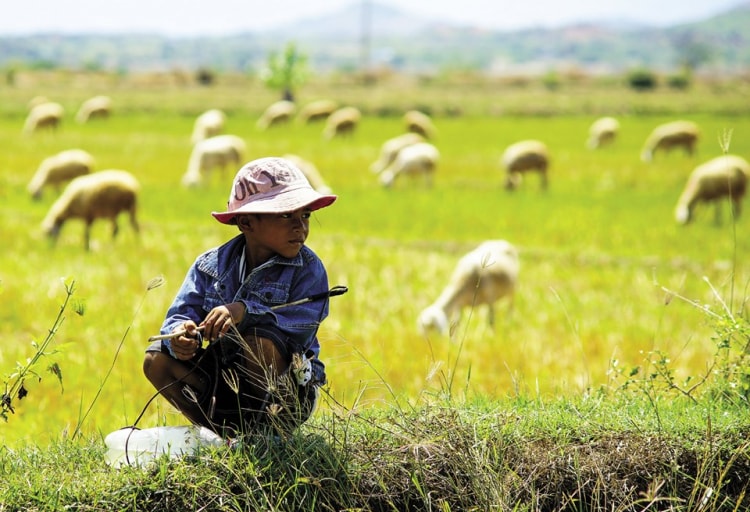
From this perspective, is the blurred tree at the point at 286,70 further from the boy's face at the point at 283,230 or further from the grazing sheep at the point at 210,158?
the boy's face at the point at 283,230

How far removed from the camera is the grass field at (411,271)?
619cm

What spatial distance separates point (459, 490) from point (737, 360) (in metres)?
1.90

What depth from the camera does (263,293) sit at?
12.0ft

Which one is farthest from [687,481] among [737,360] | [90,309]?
[90,309]

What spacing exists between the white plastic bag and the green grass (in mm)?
114

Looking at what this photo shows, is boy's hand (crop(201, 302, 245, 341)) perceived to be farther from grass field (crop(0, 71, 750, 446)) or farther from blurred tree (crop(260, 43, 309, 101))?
blurred tree (crop(260, 43, 309, 101))

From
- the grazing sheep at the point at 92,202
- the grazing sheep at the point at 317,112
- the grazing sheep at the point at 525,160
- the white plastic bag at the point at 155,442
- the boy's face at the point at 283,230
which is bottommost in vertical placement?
A: the grazing sheep at the point at 317,112

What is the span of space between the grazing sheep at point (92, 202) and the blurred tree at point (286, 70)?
177ft

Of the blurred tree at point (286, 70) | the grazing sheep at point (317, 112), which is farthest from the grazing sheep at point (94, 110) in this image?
the blurred tree at point (286, 70)

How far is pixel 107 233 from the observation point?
50.5 feet

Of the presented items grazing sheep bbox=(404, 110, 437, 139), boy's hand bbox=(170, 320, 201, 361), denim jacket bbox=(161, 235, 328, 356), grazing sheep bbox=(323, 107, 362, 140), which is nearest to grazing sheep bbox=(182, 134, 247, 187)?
grazing sheep bbox=(323, 107, 362, 140)

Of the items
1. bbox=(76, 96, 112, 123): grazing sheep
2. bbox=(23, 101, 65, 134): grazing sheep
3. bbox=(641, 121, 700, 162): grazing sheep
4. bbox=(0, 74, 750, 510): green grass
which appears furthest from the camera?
bbox=(76, 96, 112, 123): grazing sheep

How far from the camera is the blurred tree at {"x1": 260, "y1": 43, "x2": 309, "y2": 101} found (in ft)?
222

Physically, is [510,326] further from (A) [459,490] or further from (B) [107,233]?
(B) [107,233]
